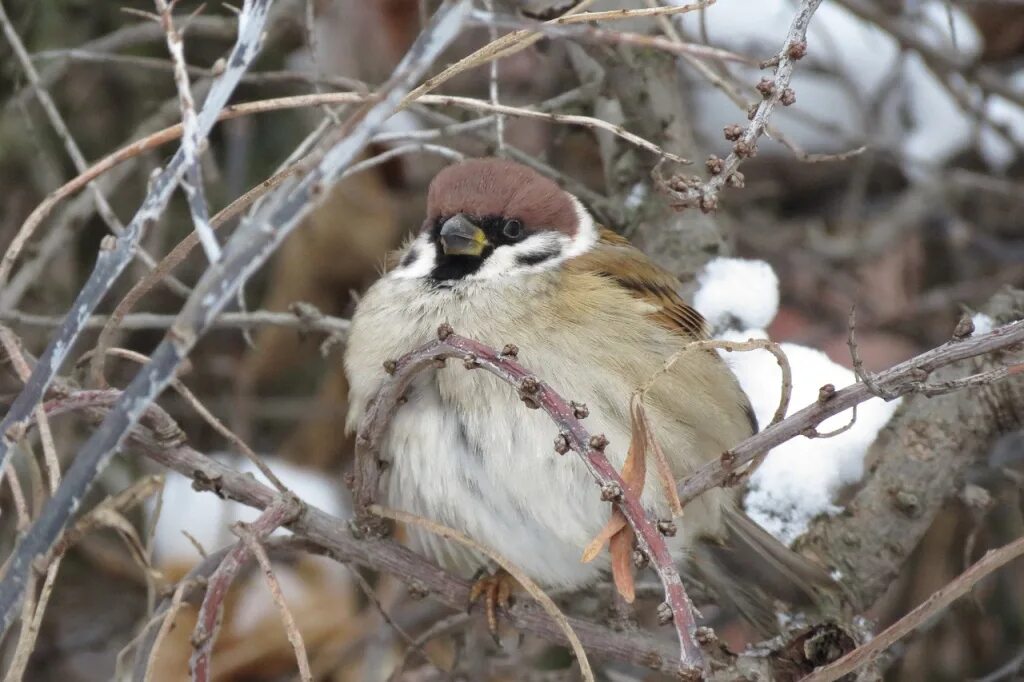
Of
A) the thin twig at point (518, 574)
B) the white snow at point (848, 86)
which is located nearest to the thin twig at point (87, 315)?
A: the thin twig at point (518, 574)

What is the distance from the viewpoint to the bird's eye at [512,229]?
260cm

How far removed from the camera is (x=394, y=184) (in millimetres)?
4043

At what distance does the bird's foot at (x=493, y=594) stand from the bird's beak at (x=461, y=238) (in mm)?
654

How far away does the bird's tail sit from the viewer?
2422mm

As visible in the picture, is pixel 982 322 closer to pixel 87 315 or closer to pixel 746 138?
pixel 746 138

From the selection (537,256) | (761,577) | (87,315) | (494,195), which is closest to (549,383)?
(537,256)

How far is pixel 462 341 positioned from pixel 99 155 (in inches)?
99.4

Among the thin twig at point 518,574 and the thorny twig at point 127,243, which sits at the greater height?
the thorny twig at point 127,243

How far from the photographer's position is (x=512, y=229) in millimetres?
2615

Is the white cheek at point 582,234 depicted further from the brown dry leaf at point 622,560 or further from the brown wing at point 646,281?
A: the brown dry leaf at point 622,560

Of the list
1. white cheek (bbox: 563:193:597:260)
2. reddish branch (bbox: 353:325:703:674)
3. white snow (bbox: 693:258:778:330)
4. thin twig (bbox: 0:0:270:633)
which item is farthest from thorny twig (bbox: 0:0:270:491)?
white snow (bbox: 693:258:778:330)

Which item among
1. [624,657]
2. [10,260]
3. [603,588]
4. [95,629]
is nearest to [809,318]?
[603,588]

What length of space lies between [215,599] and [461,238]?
1.07 meters

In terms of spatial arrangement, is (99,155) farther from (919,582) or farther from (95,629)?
(919,582)
